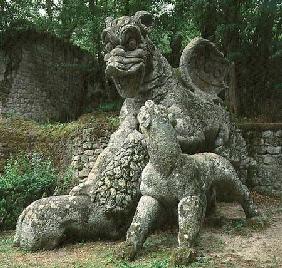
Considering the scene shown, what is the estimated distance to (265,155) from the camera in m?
8.51

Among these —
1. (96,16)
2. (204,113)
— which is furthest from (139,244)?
(96,16)

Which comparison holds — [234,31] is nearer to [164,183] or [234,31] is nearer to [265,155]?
[265,155]

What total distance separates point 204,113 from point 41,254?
2597 mm

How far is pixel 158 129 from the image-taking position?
4809 mm

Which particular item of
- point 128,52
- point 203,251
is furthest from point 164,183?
point 128,52

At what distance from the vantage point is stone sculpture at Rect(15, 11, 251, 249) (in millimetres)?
5285

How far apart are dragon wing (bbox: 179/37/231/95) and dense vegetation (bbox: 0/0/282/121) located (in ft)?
12.9

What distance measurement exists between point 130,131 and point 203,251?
177 cm

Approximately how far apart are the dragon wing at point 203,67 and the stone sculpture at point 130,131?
8.7 inches

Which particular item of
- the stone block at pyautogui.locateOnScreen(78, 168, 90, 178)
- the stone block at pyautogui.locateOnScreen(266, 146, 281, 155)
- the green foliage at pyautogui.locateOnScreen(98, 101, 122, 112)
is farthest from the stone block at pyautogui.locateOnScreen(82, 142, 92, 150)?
the green foliage at pyautogui.locateOnScreen(98, 101, 122, 112)

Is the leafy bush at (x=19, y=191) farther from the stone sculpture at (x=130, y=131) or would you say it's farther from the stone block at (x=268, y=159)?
the stone block at (x=268, y=159)

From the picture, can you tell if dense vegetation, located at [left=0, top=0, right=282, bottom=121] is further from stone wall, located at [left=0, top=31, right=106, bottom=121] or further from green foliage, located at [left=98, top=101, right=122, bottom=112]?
stone wall, located at [left=0, top=31, right=106, bottom=121]

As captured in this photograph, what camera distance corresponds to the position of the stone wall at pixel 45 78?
17.9 metres

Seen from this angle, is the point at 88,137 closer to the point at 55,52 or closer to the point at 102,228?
the point at 102,228
